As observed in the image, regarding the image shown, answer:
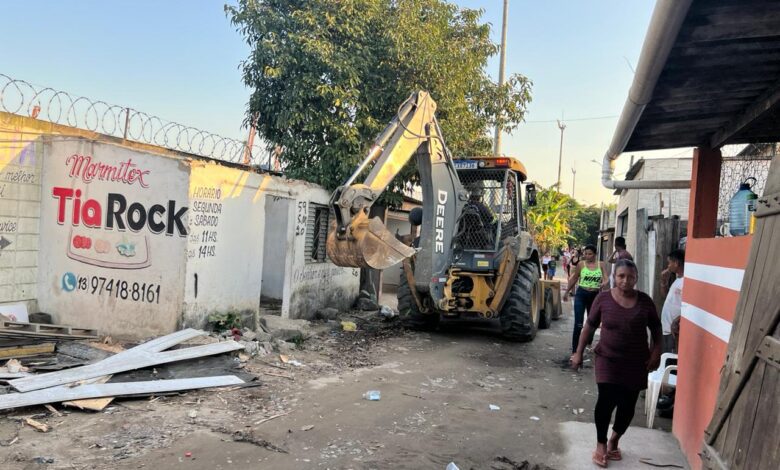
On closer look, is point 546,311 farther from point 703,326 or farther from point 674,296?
point 703,326

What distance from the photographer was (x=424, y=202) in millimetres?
8250

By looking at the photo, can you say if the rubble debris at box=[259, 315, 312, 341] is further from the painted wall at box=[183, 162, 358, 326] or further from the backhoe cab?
the backhoe cab

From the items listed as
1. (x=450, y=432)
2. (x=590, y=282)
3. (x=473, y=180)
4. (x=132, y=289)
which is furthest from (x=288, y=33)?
(x=450, y=432)

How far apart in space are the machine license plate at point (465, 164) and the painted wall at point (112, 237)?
173 inches

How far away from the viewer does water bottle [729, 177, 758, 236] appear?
159 inches

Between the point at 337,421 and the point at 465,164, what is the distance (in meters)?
5.51

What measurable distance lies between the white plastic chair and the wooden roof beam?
2.17m

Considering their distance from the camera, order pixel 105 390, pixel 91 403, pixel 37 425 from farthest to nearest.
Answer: pixel 105 390, pixel 91 403, pixel 37 425

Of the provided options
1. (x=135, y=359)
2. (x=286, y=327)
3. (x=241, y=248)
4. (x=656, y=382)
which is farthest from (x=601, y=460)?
(x=241, y=248)

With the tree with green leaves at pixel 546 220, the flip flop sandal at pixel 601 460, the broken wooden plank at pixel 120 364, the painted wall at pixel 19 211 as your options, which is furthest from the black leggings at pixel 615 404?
the tree with green leaves at pixel 546 220

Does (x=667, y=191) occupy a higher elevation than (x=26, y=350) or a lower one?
higher

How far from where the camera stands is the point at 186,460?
4.09 meters

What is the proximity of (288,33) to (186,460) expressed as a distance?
26.3 ft

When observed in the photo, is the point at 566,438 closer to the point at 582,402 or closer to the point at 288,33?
the point at 582,402
